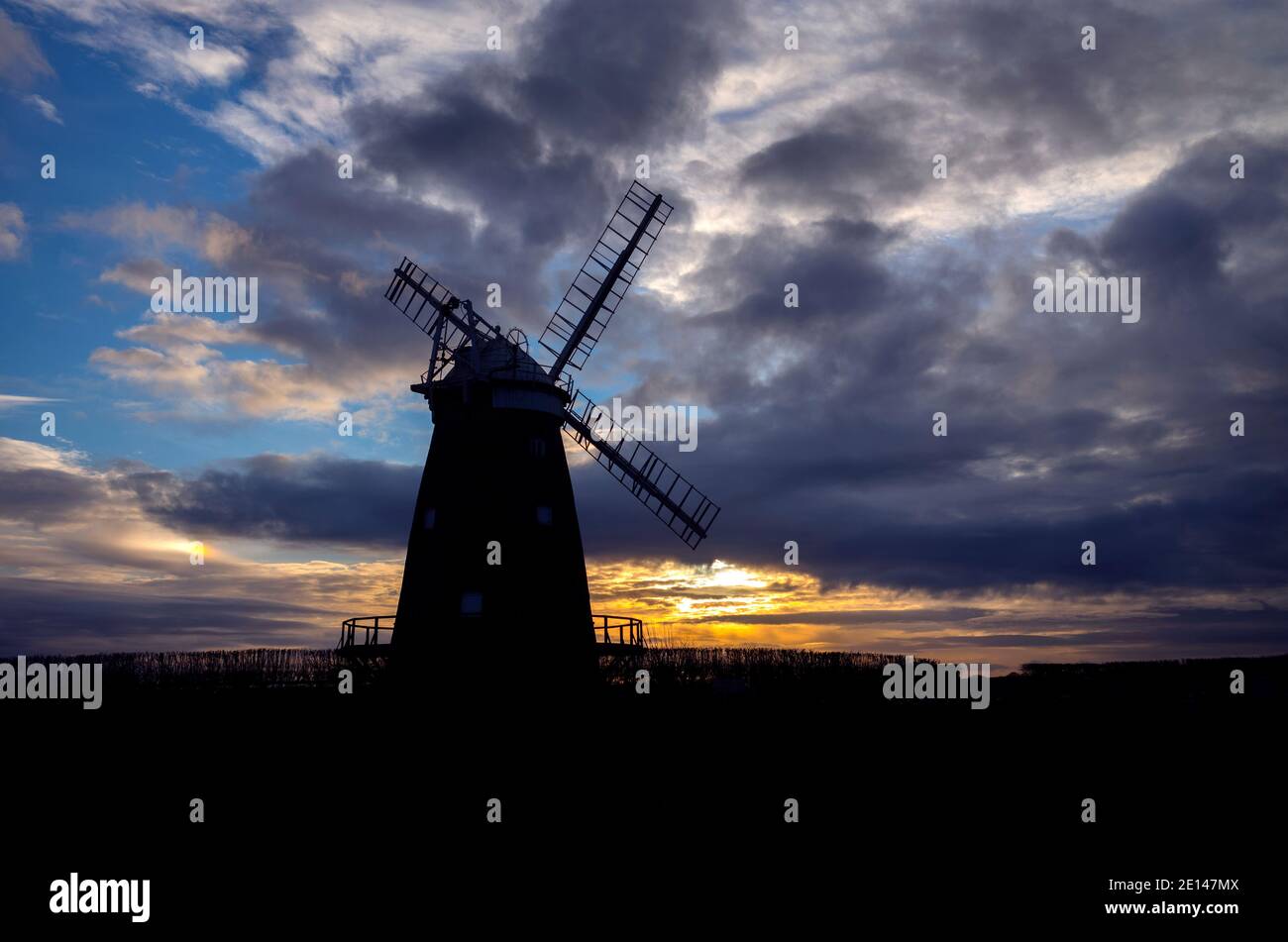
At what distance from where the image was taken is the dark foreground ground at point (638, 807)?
46.4ft

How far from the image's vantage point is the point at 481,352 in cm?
2664

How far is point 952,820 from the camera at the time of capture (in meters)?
17.9

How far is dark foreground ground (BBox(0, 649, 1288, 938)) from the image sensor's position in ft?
46.4

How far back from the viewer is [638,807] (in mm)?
17969
